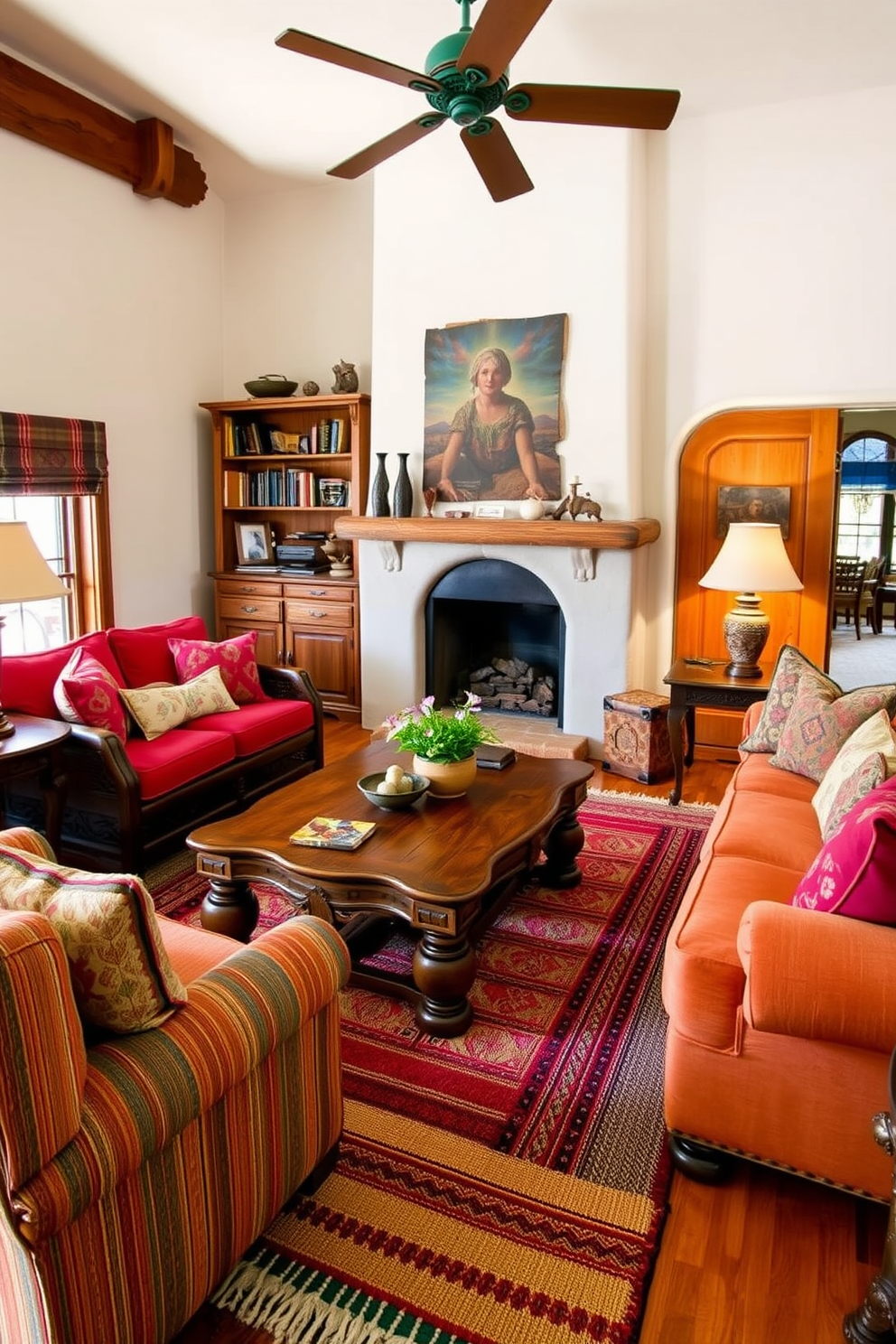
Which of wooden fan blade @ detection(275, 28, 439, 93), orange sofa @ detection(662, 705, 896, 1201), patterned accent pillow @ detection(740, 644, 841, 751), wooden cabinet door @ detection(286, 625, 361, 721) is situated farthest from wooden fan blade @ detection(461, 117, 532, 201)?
wooden cabinet door @ detection(286, 625, 361, 721)

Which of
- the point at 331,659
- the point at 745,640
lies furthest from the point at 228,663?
the point at 745,640

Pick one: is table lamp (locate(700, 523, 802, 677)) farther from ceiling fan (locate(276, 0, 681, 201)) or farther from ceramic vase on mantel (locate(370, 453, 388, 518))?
ceramic vase on mantel (locate(370, 453, 388, 518))

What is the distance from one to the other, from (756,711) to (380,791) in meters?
1.73

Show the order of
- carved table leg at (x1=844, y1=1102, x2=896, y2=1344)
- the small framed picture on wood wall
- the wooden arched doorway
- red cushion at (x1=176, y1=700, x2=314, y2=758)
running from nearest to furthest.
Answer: carved table leg at (x1=844, y1=1102, x2=896, y2=1344)
red cushion at (x1=176, y1=700, x2=314, y2=758)
the wooden arched doorway
the small framed picture on wood wall

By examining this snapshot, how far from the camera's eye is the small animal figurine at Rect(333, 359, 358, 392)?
224 inches

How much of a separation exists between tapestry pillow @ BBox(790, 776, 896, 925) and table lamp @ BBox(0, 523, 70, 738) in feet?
8.44

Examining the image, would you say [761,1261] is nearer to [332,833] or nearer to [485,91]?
[332,833]

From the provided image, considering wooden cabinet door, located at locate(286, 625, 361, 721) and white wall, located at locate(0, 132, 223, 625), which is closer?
white wall, located at locate(0, 132, 223, 625)

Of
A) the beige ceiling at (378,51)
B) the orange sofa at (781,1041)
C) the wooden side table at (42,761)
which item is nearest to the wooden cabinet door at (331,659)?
the wooden side table at (42,761)

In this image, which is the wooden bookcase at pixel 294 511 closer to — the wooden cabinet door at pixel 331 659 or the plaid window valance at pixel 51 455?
the wooden cabinet door at pixel 331 659

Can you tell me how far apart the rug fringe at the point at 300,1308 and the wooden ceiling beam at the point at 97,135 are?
4941 millimetres

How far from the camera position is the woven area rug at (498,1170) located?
1.64m

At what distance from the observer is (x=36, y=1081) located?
4.00 ft

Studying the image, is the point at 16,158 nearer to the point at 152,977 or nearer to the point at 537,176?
the point at 537,176
